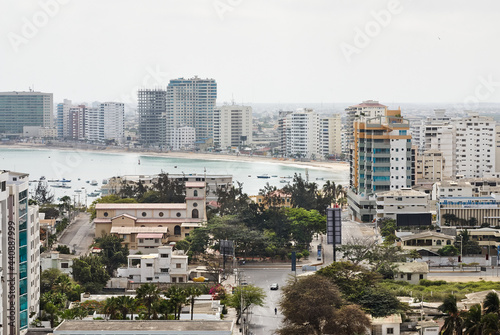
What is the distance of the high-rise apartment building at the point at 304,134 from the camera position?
69.1m

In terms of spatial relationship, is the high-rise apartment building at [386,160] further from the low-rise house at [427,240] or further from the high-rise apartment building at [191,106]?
the high-rise apartment building at [191,106]

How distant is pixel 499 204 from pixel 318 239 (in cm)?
548

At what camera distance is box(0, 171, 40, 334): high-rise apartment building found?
14.3 metres

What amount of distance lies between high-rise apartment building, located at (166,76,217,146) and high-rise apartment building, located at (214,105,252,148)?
3.44 m

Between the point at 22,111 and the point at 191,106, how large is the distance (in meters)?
20.0

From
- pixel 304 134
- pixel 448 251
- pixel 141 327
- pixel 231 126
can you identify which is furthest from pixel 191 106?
pixel 141 327

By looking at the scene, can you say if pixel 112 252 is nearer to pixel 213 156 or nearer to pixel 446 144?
pixel 446 144

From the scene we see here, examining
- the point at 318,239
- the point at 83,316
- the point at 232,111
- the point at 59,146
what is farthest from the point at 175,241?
the point at 59,146

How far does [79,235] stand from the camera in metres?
25.7

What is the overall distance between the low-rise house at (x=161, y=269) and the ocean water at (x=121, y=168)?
26.8m

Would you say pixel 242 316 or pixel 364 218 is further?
pixel 364 218

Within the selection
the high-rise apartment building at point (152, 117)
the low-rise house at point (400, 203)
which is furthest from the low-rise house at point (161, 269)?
the high-rise apartment building at point (152, 117)

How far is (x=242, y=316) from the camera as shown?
51.3 ft

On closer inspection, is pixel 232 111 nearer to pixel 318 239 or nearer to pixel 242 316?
pixel 318 239
